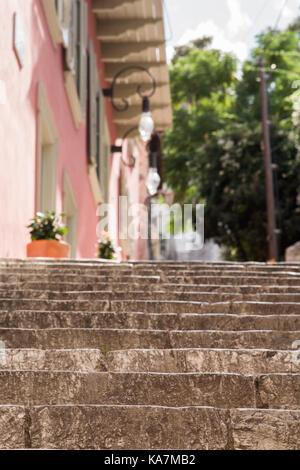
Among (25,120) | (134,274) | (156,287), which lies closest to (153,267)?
(134,274)

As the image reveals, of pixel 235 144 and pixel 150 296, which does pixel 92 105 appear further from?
pixel 235 144

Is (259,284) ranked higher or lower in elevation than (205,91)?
lower

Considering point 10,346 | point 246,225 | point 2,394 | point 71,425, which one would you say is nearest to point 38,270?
point 10,346

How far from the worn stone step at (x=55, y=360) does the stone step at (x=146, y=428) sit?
645mm

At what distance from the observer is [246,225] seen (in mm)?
25484

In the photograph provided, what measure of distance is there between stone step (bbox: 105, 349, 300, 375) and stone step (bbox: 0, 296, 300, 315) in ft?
4.03

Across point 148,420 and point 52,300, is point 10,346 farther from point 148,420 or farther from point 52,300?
point 148,420

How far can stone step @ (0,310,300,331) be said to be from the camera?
151 inches

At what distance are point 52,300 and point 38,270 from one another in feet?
4.15

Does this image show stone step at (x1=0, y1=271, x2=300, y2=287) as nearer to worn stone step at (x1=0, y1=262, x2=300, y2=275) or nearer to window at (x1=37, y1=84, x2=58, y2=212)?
Result: worn stone step at (x1=0, y1=262, x2=300, y2=275)

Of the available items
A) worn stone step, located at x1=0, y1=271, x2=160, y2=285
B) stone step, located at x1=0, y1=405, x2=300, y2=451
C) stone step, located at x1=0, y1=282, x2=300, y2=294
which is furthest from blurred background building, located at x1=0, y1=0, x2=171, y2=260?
stone step, located at x1=0, y1=405, x2=300, y2=451

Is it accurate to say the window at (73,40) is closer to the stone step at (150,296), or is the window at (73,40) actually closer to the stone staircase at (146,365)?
A: the stone staircase at (146,365)

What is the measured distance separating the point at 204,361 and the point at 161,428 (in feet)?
2.63

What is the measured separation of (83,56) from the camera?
12.6 metres
